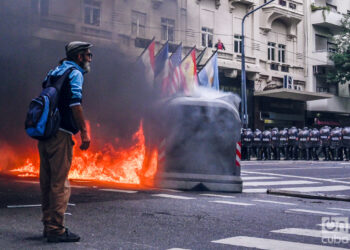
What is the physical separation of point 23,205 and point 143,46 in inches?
241

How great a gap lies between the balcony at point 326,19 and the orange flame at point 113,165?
24902mm

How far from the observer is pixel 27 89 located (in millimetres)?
12219

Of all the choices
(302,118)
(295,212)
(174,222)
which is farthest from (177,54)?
(302,118)

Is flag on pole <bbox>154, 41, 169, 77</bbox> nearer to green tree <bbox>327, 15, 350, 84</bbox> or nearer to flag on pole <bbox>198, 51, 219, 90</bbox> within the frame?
flag on pole <bbox>198, 51, 219, 90</bbox>

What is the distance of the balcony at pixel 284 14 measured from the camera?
2969 centimetres

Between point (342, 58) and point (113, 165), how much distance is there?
2524 centimetres

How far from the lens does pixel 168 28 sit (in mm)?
11766

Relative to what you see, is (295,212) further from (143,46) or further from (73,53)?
(143,46)

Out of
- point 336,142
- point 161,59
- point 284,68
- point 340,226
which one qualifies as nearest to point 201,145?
point 161,59

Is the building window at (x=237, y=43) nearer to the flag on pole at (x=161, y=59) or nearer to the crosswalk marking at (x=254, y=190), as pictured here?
the flag on pole at (x=161, y=59)

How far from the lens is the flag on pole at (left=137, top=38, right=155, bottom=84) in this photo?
444 inches

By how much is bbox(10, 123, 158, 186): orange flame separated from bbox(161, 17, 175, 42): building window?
97.3 inches

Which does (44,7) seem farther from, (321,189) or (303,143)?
(303,143)

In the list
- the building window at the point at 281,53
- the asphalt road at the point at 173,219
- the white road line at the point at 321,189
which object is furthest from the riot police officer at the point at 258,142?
the asphalt road at the point at 173,219
